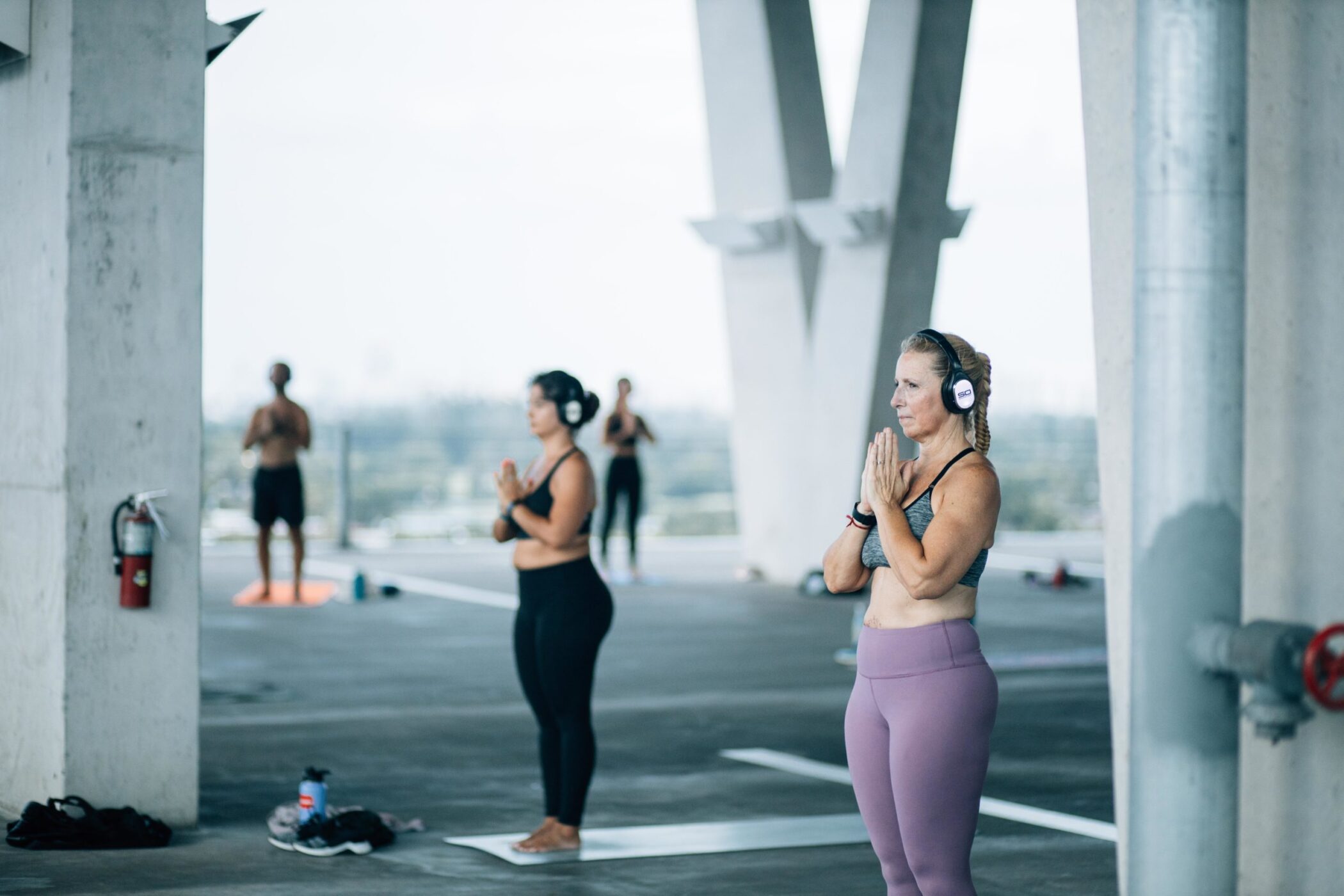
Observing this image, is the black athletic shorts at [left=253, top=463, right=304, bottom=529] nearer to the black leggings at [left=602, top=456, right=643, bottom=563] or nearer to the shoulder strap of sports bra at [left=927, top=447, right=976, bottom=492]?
the black leggings at [left=602, top=456, right=643, bottom=563]

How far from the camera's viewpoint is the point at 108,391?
22.0 feet

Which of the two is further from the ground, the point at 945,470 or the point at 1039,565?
the point at 945,470

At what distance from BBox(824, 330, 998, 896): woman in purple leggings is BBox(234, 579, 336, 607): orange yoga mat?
40.5 ft

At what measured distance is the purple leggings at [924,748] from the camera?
12.7 ft

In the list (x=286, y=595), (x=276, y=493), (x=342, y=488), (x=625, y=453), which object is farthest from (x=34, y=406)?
(x=342, y=488)

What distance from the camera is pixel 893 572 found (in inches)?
159

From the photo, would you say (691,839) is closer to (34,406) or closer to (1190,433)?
(34,406)

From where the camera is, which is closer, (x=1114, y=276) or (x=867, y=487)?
(x=867, y=487)

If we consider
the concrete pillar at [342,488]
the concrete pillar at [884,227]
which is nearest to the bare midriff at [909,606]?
the concrete pillar at [884,227]

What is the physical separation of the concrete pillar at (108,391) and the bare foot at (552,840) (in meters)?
1.46

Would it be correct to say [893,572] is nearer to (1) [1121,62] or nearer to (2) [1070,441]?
(1) [1121,62]

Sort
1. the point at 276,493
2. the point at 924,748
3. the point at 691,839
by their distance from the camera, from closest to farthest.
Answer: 1. the point at 924,748
2. the point at 691,839
3. the point at 276,493

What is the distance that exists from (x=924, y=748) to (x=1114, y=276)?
175 cm

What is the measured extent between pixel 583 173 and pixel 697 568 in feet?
56.7
